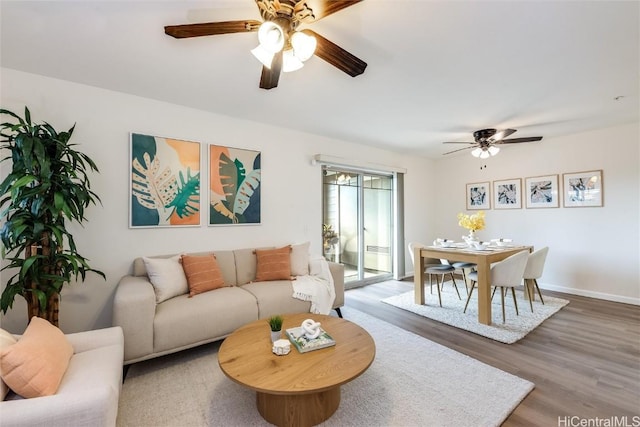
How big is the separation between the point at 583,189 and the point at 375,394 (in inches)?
175

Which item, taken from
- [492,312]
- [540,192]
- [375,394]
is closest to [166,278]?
[375,394]

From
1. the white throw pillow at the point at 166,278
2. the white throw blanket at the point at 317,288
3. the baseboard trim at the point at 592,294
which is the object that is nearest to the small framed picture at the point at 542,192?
the baseboard trim at the point at 592,294

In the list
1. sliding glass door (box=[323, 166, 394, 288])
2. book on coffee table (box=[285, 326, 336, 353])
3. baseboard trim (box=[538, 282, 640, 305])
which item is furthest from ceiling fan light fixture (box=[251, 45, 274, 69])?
baseboard trim (box=[538, 282, 640, 305])

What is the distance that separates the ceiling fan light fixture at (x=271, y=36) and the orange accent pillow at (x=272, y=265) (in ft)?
7.30

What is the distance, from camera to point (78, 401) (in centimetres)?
111

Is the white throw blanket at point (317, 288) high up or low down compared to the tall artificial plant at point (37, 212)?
down

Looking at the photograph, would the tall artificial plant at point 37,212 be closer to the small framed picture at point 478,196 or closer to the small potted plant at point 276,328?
the small potted plant at point 276,328

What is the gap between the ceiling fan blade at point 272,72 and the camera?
1606 millimetres

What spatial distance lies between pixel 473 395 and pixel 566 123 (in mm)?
3726

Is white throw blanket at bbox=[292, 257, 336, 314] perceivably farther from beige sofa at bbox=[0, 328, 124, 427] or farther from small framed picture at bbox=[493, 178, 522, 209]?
small framed picture at bbox=[493, 178, 522, 209]

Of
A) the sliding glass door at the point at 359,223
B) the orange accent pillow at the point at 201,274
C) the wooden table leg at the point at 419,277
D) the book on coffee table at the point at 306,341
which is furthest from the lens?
the sliding glass door at the point at 359,223

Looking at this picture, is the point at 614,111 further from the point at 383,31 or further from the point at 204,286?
the point at 204,286

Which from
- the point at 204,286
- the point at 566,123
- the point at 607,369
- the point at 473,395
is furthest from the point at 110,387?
the point at 566,123

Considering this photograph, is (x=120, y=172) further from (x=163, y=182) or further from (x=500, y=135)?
(x=500, y=135)
